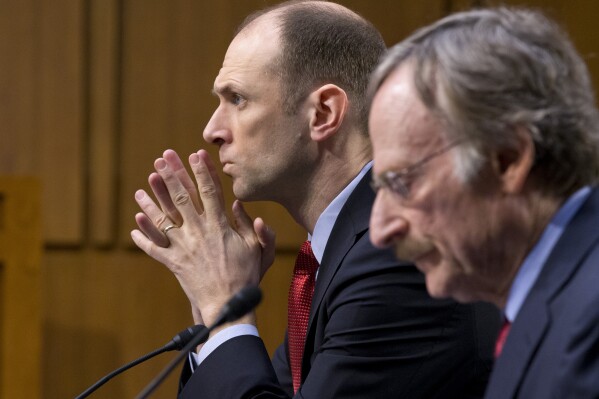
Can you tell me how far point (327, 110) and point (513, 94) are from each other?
0.81 metres

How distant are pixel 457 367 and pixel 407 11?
198cm

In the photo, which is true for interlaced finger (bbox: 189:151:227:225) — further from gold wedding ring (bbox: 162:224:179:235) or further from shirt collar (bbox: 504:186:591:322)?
shirt collar (bbox: 504:186:591:322)

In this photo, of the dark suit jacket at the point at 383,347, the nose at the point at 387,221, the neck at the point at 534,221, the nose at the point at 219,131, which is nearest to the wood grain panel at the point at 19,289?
the nose at the point at 219,131

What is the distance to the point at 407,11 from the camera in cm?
336

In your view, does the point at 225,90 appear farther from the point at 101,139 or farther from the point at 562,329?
the point at 101,139

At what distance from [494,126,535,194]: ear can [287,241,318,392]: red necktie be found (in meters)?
0.79

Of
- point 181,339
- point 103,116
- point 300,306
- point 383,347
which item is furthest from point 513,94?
point 103,116

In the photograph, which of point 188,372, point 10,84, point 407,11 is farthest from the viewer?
point 407,11

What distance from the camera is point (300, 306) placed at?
1.88 metres

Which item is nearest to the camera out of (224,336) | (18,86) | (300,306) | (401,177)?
(401,177)

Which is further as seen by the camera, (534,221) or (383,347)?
(383,347)

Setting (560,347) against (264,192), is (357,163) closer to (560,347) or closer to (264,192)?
(264,192)

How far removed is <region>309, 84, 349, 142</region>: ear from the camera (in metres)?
1.87

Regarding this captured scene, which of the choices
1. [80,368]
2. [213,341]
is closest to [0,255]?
[80,368]
